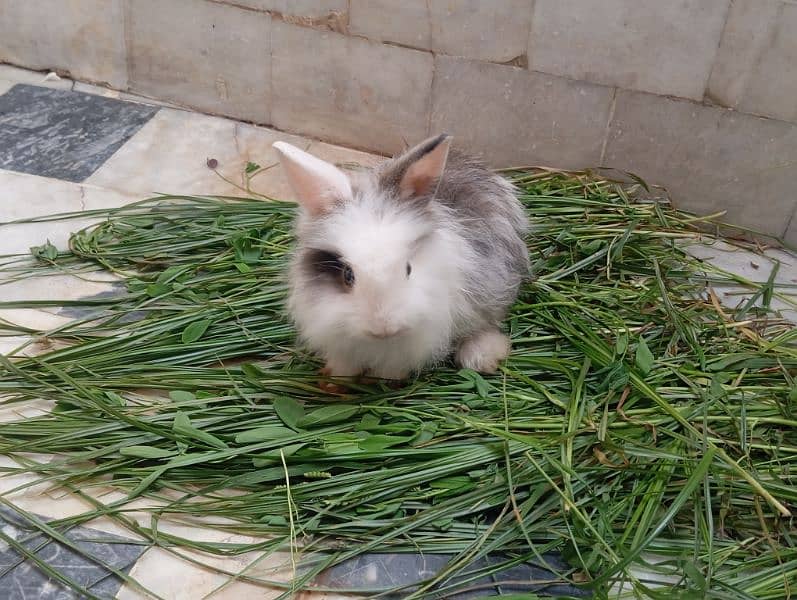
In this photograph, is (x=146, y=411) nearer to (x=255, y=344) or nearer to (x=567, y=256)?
(x=255, y=344)

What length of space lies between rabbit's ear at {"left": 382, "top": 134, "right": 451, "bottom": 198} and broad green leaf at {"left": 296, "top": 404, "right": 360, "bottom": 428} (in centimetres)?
73

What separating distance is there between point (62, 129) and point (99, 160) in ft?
1.33

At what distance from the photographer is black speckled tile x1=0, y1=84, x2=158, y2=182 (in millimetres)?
3694

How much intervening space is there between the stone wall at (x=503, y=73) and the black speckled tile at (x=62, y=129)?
239 millimetres

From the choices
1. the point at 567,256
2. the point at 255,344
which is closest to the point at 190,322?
the point at 255,344

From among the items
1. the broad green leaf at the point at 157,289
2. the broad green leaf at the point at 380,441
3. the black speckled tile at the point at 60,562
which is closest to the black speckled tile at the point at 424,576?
the broad green leaf at the point at 380,441

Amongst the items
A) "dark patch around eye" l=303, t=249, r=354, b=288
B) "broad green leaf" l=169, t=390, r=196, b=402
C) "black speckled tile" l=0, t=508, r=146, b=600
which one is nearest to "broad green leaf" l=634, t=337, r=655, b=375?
"dark patch around eye" l=303, t=249, r=354, b=288

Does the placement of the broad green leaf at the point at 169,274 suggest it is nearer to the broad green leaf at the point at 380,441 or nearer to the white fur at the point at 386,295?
the white fur at the point at 386,295

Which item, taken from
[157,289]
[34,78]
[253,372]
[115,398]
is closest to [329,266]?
[253,372]

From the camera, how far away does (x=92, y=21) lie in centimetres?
413

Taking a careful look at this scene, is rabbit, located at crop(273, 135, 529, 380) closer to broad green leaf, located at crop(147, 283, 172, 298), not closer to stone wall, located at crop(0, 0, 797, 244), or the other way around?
broad green leaf, located at crop(147, 283, 172, 298)

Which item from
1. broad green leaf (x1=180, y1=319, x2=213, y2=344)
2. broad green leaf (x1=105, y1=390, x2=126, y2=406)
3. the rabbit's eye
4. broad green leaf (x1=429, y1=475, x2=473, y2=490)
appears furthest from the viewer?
broad green leaf (x1=180, y1=319, x2=213, y2=344)

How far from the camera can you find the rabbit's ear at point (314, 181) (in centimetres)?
212

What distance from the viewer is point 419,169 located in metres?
2.14
